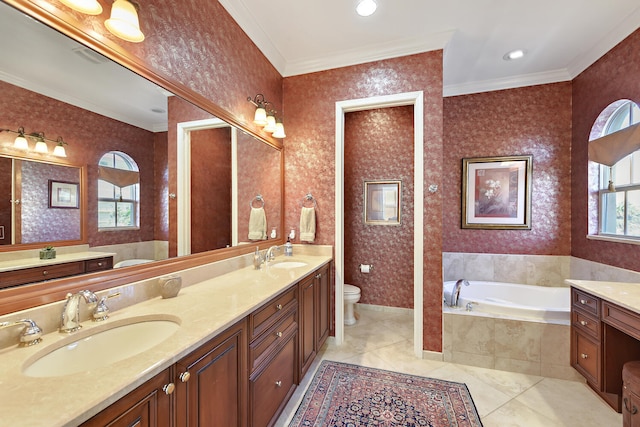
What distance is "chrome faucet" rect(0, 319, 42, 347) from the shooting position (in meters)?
0.85

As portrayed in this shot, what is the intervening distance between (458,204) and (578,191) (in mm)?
1148

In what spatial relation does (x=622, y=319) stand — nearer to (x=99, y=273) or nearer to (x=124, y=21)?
(x=99, y=273)

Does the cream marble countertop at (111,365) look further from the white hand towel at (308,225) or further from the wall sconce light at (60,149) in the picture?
the white hand towel at (308,225)

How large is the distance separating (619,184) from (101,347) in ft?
13.1

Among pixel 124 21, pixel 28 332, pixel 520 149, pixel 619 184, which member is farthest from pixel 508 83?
pixel 28 332

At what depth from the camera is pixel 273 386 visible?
59.7 inches

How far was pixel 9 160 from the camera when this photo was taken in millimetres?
980

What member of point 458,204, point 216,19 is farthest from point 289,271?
point 458,204

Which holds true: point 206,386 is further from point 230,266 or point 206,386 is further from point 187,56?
point 187,56

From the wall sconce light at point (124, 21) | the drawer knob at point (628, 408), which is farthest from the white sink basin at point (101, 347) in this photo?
the drawer knob at point (628, 408)

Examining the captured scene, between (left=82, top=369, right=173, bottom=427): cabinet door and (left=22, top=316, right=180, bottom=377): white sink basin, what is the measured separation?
0.85ft

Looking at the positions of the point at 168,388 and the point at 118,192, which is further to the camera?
the point at 118,192

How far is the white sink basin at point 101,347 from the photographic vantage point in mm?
841

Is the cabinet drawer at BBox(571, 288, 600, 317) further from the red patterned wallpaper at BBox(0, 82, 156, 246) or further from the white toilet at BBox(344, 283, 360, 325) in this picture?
the red patterned wallpaper at BBox(0, 82, 156, 246)
